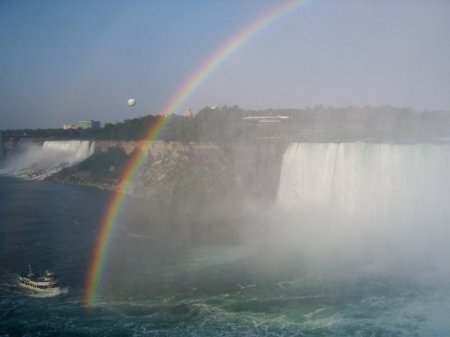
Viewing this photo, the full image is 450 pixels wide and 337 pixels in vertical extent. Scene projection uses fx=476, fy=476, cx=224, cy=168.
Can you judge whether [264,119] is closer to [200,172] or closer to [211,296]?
[200,172]

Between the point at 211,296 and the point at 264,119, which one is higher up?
the point at 264,119

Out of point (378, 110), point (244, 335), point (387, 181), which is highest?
point (378, 110)

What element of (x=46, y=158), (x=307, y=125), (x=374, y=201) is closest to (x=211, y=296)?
(x=374, y=201)

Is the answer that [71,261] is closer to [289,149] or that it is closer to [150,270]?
[150,270]

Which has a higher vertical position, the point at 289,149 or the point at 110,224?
the point at 289,149

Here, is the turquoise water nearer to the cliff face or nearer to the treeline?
the cliff face

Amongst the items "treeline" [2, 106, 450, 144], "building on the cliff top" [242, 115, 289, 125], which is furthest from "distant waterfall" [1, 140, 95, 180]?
"building on the cliff top" [242, 115, 289, 125]

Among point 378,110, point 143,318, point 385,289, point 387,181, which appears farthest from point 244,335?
point 378,110
